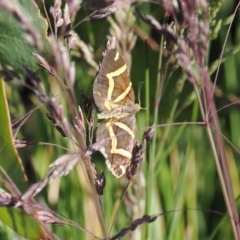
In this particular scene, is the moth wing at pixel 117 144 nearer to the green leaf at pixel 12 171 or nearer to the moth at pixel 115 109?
the moth at pixel 115 109

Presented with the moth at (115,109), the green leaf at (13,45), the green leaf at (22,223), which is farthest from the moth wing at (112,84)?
the green leaf at (22,223)

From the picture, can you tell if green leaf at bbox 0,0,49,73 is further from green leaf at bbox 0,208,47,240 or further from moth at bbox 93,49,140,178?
green leaf at bbox 0,208,47,240

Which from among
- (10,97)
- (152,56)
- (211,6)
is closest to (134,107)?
(211,6)

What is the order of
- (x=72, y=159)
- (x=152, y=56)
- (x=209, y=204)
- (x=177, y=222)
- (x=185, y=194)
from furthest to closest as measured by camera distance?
(x=152, y=56), (x=209, y=204), (x=185, y=194), (x=177, y=222), (x=72, y=159)

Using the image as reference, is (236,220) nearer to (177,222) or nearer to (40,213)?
(40,213)

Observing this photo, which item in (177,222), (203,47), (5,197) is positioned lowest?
(177,222)

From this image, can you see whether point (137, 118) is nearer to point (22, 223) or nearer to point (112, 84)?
point (112, 84)
